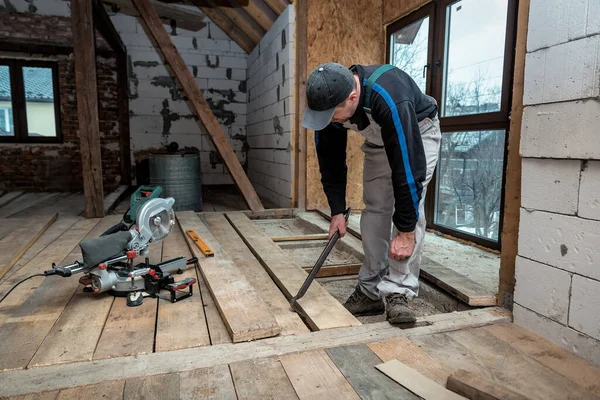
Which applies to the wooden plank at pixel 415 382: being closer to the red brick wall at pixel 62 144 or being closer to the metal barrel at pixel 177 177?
the metal barrel at pixel 177 177

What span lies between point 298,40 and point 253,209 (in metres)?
1.67

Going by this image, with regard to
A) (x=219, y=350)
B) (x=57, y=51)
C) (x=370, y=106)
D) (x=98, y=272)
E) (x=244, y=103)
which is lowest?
(x=219, y=350)

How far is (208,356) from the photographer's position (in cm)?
139

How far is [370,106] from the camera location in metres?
1.54

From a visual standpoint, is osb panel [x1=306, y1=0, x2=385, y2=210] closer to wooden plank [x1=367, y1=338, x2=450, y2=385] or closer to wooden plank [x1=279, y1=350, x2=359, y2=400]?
wooden plank [x1=367, y1=338, x2=450, y2=385]

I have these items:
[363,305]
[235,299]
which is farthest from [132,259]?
[363,305]

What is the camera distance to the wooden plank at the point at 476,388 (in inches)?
44.6

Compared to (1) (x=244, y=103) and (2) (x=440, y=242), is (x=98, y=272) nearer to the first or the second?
(2) (x=440, y=242)

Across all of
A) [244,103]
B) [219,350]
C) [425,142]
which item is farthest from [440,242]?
[244,103]

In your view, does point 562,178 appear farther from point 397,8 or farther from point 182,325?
point 397,8

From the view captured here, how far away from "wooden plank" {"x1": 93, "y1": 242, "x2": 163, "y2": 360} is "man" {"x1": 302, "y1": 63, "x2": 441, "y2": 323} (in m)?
0.90

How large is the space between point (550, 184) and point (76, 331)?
6.01 feet

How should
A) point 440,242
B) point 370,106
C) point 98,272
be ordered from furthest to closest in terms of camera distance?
point 440,242 < point 98,272 < point 370,106

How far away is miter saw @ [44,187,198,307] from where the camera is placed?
1.73 meters
